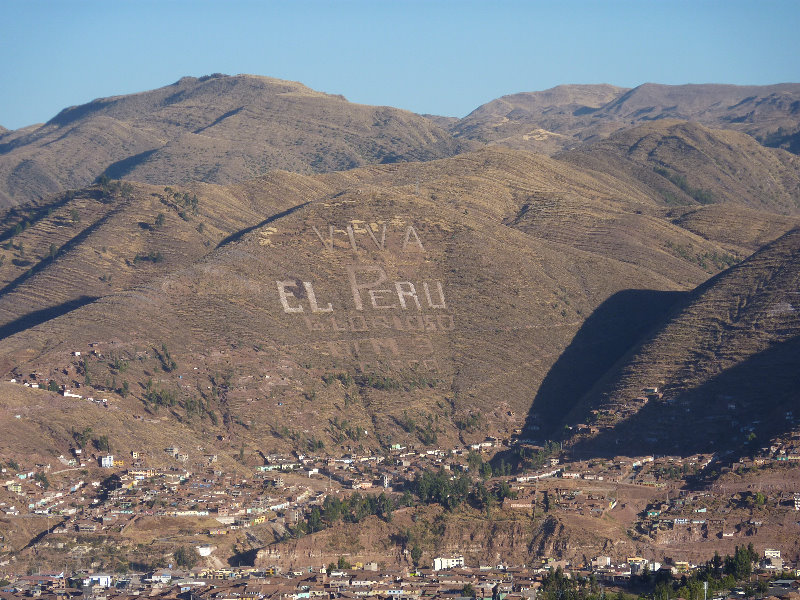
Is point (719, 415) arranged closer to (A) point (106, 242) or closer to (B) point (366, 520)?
(B) point (366, 520)

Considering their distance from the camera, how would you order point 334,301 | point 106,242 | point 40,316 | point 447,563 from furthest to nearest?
point 106,242 → point 40,316 → point 334,301 → point 447,563

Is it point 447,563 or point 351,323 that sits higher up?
point 351,323

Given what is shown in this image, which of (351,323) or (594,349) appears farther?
(594,349)

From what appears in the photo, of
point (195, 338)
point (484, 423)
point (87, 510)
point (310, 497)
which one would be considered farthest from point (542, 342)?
point (87, 510)

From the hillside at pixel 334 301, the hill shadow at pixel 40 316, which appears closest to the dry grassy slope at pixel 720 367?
the hillside at pixel 334 301

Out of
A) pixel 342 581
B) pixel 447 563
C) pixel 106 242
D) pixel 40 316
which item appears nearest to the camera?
pixel 342 581

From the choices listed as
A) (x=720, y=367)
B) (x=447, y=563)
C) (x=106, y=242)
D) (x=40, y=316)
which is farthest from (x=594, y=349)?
(x=447, y=563)

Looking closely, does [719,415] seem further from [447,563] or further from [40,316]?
[40,316]

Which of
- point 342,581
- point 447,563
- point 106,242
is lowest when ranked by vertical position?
point 447,563

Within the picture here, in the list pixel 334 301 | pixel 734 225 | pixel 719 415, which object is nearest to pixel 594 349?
pixel 334 301
